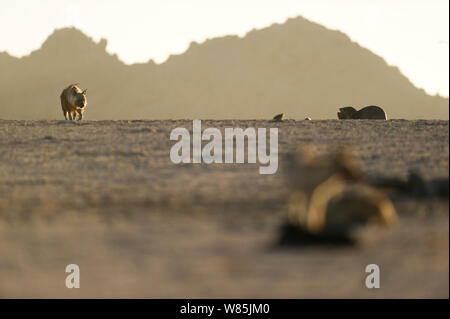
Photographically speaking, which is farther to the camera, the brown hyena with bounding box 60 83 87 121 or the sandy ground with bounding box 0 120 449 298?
the brown hyena with bounding box 60 83 87 121

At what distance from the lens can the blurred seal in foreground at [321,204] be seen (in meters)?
8.39

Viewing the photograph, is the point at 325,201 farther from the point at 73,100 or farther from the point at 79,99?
the point at 73,100

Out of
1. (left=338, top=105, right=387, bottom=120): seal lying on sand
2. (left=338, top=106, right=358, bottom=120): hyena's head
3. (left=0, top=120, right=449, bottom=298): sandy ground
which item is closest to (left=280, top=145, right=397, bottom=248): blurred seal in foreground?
(left=0, top=120, right=449, bottom=298): sandy ground

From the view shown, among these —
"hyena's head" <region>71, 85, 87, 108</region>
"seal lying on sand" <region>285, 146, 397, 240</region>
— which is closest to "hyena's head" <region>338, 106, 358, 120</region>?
"hyena's head" <region>71, 85, 87, 108</region>

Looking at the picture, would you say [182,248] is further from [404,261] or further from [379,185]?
[379,185]

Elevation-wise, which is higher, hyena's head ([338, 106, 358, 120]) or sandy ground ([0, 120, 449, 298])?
hyena's head ([338, 106, 358, 120])

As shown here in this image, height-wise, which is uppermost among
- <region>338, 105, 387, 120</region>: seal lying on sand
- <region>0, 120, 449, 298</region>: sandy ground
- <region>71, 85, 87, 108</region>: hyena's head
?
<region>71, 85, 87, 108</region>: hyena's head

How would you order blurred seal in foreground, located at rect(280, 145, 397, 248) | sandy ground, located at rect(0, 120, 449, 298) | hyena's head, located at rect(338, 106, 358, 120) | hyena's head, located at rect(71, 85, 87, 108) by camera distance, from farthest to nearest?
hyena's head, located at rect(71, 85, 87, 108) < hyena's head, located at rect(338, 106, 358, 120) < blurred seal in foreground, located at rect(280, 145, 397, 248) < sandy ground, located at rect(0, 120, 449, 298)

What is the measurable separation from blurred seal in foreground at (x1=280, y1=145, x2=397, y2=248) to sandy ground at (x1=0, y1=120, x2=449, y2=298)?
9.0 inches

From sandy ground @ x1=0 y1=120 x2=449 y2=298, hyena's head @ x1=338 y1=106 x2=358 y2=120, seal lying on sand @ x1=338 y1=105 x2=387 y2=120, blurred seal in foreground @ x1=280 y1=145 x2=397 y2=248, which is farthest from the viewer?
hyena's head @ x1=338 y1=106 x2=358 y2=120

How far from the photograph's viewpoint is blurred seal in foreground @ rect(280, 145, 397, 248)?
8.39m

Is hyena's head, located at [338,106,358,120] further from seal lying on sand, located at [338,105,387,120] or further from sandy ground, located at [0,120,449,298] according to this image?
sandy ground, located at [0,120,449,298]

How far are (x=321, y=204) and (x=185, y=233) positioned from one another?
1717mm

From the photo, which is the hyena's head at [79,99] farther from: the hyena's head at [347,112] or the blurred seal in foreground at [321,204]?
the blurred seal in foreground at [321,204]
